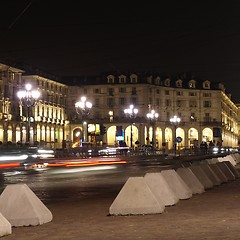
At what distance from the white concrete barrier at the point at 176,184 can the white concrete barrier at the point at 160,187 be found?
0.71m

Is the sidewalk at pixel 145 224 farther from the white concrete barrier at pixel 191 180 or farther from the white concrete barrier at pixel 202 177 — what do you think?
the white concrete barrier at pixel 202 177

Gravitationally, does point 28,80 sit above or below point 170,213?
above

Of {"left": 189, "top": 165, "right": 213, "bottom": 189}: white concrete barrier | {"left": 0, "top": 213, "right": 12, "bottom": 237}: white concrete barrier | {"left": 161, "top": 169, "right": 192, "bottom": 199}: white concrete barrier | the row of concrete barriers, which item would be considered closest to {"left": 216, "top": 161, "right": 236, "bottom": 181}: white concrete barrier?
the row of concrete barriers

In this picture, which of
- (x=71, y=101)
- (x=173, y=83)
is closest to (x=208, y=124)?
(x=173, y=83)

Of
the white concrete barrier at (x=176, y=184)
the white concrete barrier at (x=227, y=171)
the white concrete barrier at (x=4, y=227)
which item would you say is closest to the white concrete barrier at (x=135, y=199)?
the white concrete barrier at (x=176, y=184)

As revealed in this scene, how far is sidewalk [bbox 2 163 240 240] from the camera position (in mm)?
9344

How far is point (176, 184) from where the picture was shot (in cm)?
1506

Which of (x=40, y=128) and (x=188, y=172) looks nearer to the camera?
(x=188, y=172)

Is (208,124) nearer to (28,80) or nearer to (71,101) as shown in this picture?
(71,101)

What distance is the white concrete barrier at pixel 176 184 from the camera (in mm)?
14664

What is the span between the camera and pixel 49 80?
129500mm

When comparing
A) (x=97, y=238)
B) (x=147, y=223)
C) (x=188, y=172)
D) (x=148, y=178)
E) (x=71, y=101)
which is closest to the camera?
(x=97, y=238)

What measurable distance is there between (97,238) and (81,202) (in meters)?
6.52

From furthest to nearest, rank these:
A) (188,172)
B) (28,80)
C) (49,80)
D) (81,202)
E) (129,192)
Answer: (49,80), (28,80), (188,172), (81,202), (129,192)
